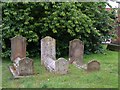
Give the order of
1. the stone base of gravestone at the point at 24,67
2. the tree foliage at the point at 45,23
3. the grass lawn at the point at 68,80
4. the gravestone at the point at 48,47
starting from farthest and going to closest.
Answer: the tree foliage at the point at 45,23, the gravestone at the point at 48,47, the stone base of gravestone at the point at 24,67, the grass lawn at the point at 68,80

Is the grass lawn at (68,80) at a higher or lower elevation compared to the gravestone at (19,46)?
lower

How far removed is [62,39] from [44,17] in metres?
1.01

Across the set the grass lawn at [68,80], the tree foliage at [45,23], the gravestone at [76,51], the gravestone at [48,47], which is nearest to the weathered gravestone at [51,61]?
the gravestone at [48,47]

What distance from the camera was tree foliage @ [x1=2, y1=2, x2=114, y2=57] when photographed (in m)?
9.45

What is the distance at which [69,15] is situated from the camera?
952 cm

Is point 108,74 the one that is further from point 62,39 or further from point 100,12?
point 100,12

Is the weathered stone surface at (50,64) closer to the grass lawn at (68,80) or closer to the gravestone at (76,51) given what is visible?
the grass lawn at (68,80)

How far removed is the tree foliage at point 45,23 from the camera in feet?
31.0

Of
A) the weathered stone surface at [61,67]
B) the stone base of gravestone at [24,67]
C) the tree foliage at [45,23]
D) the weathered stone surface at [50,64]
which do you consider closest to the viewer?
the stone base of gravestone at [24,67]

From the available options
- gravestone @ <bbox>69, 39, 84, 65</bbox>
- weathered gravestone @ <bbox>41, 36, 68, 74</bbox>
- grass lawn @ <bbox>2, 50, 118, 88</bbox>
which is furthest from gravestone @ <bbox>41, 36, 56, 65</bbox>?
grass lawn @ <bbox>2, 50, 118, 88</bbox>

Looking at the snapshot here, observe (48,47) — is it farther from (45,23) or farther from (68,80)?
(68,80)

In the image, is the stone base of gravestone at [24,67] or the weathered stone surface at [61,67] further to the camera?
the weathered stone surface at [61,67]

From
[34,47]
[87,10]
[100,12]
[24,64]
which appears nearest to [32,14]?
[34,47]

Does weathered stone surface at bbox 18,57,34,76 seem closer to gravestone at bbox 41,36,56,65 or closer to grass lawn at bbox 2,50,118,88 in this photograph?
grass lawn at bbox 2,50,118,88
